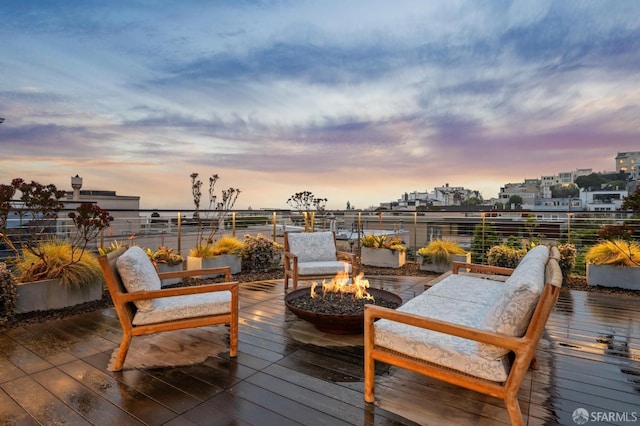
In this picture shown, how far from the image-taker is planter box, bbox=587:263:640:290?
4622 millimetres

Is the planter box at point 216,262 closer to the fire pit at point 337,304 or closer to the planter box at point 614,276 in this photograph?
the fire pit at point 337,304

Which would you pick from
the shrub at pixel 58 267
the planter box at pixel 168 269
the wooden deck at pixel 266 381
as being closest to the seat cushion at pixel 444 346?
the wooden deck at pixel 266 381

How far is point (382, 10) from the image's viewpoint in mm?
6609

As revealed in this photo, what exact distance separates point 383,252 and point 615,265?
3.59 m

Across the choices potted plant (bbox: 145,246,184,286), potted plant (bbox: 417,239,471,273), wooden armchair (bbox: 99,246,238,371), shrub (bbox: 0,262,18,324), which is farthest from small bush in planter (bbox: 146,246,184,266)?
potted plant (bbox: 417,239,471,273)

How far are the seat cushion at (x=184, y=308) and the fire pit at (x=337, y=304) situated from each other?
635 mm

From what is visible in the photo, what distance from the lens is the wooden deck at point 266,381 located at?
1.81 metres

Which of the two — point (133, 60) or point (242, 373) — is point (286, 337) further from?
point (133, 60)

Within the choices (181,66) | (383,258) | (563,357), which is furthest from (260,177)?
(563,357)

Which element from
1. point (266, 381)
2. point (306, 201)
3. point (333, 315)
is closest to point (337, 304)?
point (333, 315)

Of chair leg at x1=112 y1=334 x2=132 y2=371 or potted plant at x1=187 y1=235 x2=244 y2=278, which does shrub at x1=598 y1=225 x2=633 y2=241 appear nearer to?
potted plant at x1=187 y1=235 x2=244 y2=278

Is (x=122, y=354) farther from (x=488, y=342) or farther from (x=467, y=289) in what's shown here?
(x=467, y=289)

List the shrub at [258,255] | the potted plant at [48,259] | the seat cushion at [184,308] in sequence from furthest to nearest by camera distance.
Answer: the shrub at [258,255], the potted plant at [48,259], the seat cushion at [184,308]

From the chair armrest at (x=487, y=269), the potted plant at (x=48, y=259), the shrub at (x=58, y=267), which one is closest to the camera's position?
the chair armrest at (x=487, y=269)
